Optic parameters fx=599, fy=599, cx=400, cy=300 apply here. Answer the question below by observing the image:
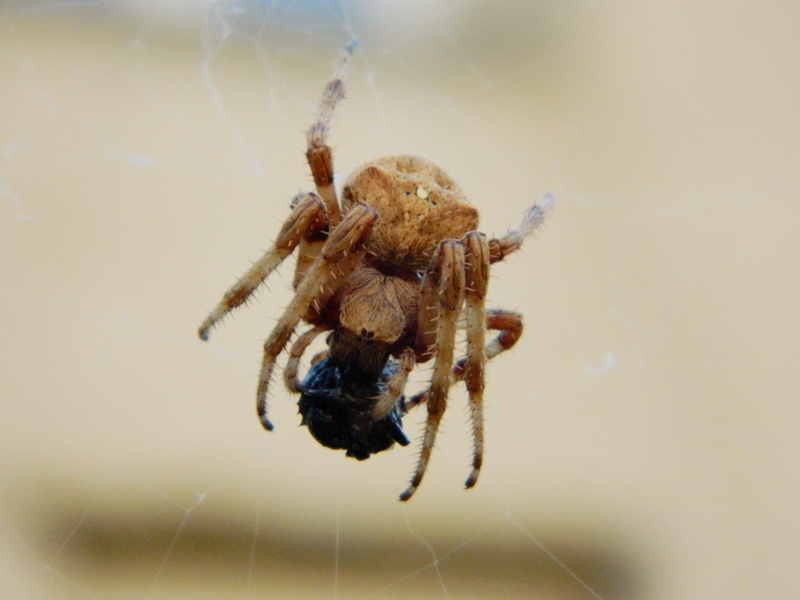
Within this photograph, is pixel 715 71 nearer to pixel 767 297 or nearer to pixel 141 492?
pixel 767 297

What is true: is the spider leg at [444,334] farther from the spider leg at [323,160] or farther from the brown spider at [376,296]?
the spider leg at [323,160]

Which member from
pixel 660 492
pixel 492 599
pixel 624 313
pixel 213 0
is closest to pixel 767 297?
pixel 624 313

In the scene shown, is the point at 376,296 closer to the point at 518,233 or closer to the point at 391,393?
the point at 391,393

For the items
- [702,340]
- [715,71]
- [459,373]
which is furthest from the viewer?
[715,71]

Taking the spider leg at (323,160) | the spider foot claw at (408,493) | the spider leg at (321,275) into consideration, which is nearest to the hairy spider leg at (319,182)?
the spider leg at (323,160)

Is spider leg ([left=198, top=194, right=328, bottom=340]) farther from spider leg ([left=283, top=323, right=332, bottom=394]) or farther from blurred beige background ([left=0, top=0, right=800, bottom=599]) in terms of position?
blurred beige background ([left=0, top=0, right=800, bottom=599])

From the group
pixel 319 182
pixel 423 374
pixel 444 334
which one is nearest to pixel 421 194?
pixel 319 182

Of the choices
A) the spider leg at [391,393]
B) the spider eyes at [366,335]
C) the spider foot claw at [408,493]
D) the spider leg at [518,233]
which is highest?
the spider leg at [518,233]
